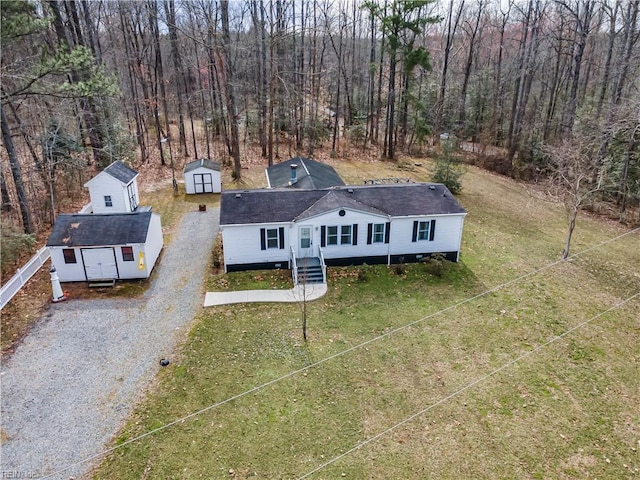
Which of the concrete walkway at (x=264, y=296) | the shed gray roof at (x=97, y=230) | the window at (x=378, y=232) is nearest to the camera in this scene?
the concrete walkway at (x=264, y=296)

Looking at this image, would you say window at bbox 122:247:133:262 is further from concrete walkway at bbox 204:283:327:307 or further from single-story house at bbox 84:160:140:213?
single-story house at bbox 84:160:140:213

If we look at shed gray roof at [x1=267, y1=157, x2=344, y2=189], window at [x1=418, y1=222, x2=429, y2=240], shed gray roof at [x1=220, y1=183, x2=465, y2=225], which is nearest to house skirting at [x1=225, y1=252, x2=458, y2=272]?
window at [x1=418, y1=222, x2=429, y2=240]

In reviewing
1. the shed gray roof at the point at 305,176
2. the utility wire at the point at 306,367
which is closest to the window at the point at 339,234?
the shed gray roof at the point at 305,176

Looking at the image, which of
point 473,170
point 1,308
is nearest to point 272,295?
point 1,308

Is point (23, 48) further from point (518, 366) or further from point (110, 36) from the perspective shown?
point (518, 366)

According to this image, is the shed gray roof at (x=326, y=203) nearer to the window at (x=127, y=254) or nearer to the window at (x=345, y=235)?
the window at (x=345, y=235)
